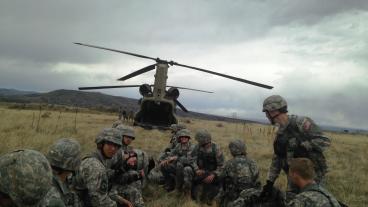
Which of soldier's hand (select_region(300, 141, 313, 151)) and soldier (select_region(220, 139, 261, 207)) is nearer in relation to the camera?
soldier's hand (select_region(300, 141, 313, 151))

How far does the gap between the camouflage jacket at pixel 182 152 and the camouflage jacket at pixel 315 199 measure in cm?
516

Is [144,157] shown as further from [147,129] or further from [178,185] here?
[147,129]

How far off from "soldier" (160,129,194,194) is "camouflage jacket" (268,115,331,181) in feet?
9.79

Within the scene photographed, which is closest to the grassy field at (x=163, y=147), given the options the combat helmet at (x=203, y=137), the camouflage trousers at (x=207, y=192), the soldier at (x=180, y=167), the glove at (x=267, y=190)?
the soldier at (x=180, y=167)

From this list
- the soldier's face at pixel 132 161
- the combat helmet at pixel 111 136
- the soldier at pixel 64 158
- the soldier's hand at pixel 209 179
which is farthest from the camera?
the soldier's hand at pixel 209 179

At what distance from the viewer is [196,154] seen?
9.37m

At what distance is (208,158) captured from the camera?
30.2 ft

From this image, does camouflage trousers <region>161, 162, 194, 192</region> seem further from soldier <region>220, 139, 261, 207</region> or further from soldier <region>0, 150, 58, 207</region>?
soldier <region>0, 150, 58, 207</region>

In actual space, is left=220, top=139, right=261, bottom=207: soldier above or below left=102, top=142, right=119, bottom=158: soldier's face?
below

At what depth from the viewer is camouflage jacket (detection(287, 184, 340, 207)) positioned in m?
4.23

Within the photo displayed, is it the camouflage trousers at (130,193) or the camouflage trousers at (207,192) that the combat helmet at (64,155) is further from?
the camouflage trousers at (207,192)

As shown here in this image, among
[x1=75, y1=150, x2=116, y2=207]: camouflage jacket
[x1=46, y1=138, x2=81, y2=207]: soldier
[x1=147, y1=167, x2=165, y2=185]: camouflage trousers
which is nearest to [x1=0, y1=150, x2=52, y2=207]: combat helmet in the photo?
[x1=46, y1=138, x2=81, y2=207]: soldier

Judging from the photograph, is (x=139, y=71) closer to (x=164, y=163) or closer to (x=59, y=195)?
(x=164, y=163)

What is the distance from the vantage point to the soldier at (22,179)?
2688 mm
